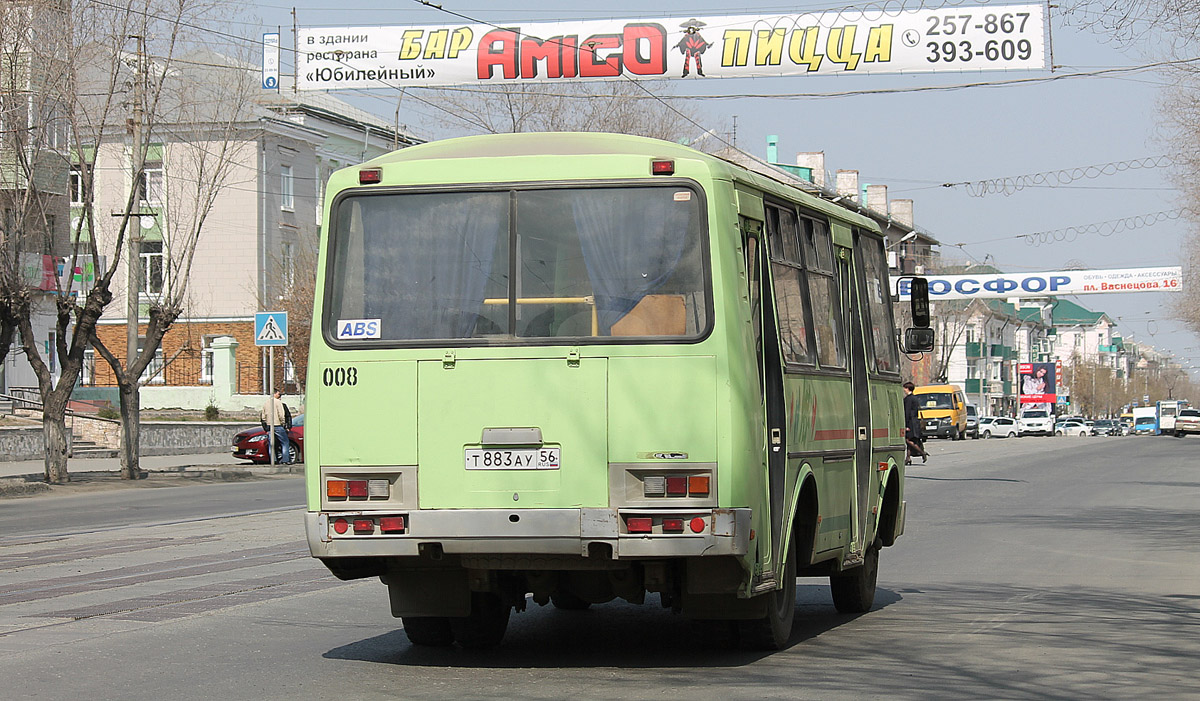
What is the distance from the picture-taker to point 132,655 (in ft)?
29.1

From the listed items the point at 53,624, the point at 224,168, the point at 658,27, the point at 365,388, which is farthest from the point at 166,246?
the point at 365,388

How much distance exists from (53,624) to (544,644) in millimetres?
3203

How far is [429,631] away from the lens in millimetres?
9305

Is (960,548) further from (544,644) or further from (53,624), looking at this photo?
(53,624)

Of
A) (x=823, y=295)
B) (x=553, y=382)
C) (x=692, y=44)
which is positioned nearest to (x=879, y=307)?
(x=823, y=295)

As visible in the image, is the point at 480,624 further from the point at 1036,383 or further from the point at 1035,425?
the point at 1036,383

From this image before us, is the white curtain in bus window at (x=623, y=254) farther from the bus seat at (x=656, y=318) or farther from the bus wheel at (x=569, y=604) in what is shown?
the bus wheel at (x=569, y=604)

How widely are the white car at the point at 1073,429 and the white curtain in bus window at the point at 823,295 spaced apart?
337 feet

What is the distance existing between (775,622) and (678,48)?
18390 millimetres

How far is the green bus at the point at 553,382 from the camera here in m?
7.96

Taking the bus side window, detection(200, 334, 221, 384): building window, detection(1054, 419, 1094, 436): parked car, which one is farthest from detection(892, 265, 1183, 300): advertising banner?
the bus side window

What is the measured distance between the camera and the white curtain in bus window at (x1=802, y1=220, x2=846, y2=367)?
9898 mm

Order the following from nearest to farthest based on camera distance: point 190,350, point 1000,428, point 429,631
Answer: point 429,631 → point 190,350 → point 1000,428

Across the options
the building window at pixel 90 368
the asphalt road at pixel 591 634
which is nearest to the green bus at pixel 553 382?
the asphalt road at pixel 591 634
